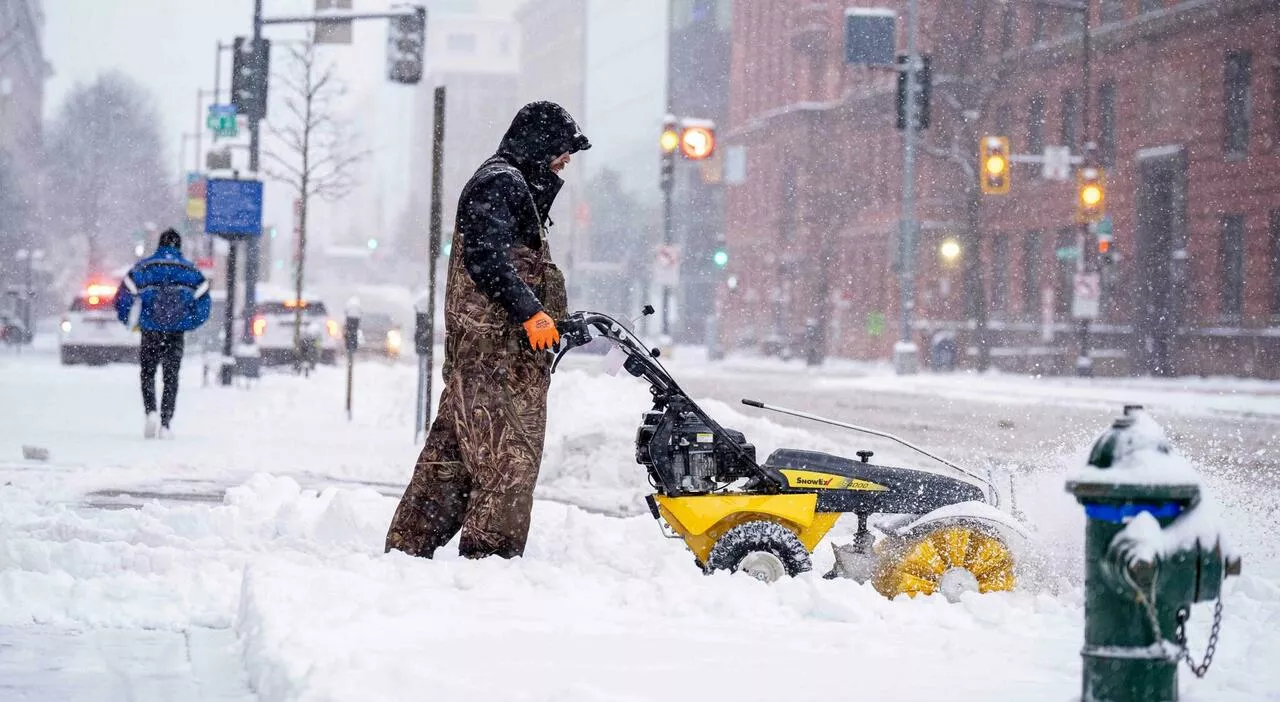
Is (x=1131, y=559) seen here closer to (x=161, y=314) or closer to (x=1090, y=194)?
(x=161, y=314)

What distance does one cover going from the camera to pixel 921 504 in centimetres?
588

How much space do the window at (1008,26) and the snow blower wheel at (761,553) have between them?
38940mm

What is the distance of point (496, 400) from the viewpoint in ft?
18.5

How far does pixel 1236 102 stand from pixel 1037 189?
7879 millimetres

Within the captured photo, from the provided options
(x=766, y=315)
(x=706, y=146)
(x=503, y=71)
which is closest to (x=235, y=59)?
(x=706, y=146)

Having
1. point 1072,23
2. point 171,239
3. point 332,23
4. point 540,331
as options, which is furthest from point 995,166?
point 540,331

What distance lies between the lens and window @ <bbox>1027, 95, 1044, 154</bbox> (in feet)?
134

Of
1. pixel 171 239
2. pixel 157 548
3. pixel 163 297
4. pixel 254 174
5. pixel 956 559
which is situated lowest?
pixel 157 548

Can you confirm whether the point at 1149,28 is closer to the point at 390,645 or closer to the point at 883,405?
the point at 883,405

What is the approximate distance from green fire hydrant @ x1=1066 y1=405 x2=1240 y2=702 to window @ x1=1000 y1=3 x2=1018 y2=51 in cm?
4076

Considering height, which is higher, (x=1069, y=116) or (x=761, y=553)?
(x=1069, y=116)

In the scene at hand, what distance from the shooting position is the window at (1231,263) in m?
33.3

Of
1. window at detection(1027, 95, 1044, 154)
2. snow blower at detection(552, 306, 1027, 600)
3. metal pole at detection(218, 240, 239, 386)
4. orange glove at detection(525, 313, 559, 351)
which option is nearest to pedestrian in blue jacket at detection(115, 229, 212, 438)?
metal pole at detection(218, 240, 239, 386)

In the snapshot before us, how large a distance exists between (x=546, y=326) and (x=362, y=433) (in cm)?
913
